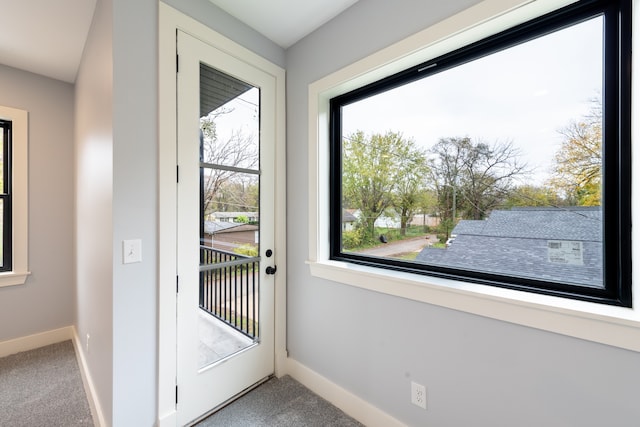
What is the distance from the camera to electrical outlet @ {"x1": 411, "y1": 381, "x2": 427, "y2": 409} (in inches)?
55.6

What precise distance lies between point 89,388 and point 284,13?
2834 mm

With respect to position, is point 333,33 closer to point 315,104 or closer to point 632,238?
point 315,104

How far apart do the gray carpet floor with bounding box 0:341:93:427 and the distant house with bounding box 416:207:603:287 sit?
2.42 metres

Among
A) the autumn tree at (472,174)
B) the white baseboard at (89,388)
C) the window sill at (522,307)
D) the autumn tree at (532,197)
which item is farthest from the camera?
the white baseboard at (89,388)

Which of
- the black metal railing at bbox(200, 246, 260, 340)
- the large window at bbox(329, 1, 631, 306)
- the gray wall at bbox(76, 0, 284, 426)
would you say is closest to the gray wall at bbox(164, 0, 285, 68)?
the gray wall at bbox(76, 0, 284, 426)

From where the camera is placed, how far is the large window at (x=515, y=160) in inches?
41.5

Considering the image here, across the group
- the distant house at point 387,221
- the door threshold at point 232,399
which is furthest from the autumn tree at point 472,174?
the door threshold at point 232,399

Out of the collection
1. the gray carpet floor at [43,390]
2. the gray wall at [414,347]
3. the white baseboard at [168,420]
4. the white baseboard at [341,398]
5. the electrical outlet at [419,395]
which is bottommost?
the gray carpet floor at [43,390]

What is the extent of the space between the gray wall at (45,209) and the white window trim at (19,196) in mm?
40

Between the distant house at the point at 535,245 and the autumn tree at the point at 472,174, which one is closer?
the distant house at the point at 535,245

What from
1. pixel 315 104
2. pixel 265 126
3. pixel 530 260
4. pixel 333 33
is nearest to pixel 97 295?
pixel 265 126

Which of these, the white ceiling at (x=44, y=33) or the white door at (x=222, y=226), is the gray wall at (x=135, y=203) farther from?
the white ceiling at (x=44, y=33)

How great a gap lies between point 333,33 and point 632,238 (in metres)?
1.87

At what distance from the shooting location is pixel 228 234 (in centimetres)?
183
